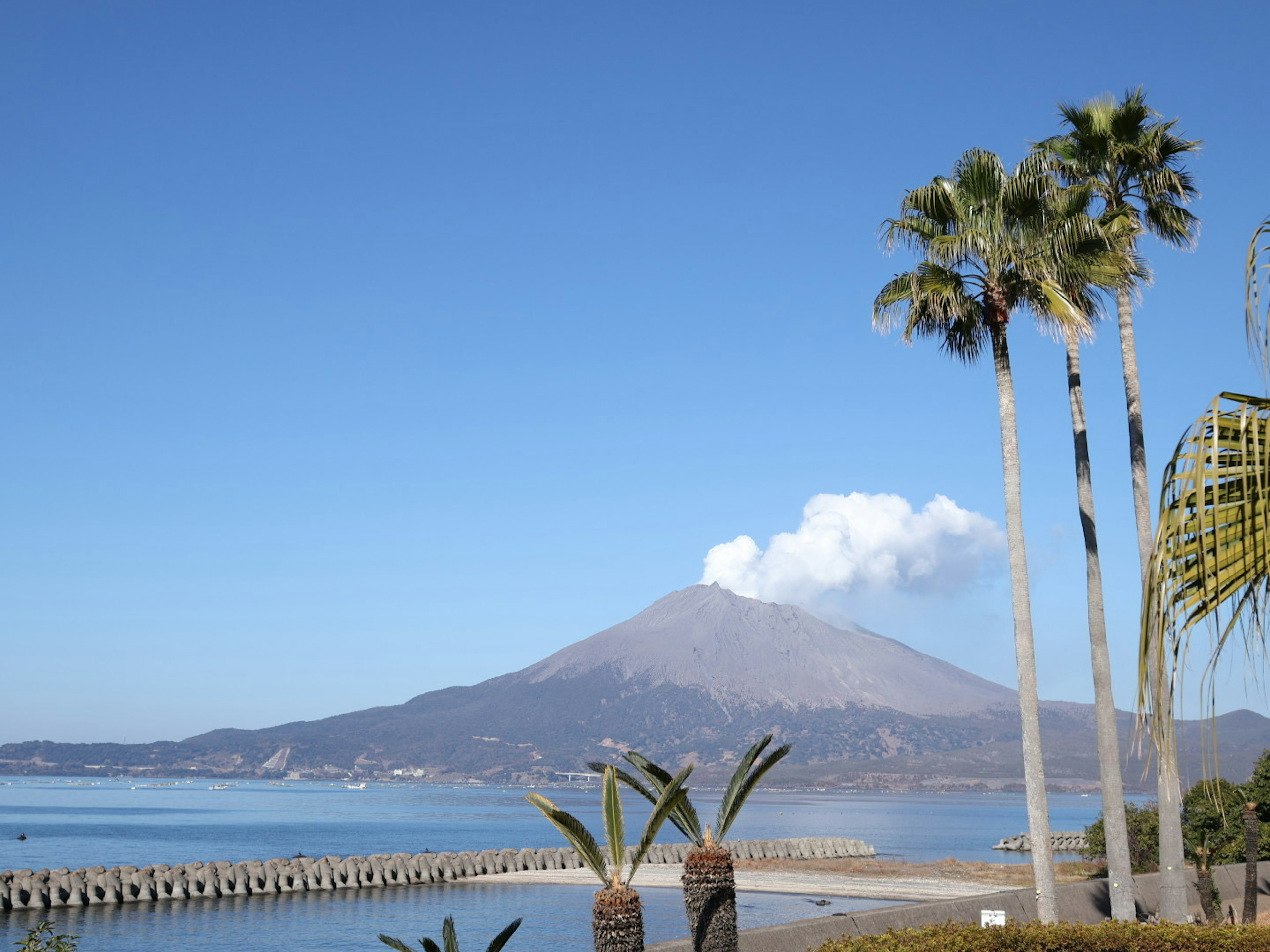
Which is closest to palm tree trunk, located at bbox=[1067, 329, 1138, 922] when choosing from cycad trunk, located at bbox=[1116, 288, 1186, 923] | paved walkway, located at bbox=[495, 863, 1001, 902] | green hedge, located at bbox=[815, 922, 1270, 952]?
cycad trunk, located at bbox=[1116, 288, 1186, 923]

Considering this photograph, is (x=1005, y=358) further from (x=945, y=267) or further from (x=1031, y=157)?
(x=1031, y=157)

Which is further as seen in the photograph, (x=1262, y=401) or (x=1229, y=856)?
(x=1229, y=856)

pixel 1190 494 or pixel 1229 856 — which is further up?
pixel 1190 494

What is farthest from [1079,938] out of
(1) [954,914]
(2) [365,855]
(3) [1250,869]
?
(2) [365,855]

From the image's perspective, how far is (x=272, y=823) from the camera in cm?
16300

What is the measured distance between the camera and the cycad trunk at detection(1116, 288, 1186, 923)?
19.6 meters

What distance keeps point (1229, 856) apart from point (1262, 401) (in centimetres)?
3686

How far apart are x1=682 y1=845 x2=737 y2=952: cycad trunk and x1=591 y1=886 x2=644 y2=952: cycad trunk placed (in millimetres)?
1569

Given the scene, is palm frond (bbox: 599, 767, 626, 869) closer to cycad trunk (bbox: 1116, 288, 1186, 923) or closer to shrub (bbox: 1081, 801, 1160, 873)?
cycad trunk (bbox: 1116, 288, 1186, 923)

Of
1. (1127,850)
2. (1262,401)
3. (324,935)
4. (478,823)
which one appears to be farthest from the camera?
(478,823)

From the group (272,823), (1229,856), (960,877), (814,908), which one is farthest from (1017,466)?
(272,823)

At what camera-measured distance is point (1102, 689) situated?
22.2 m

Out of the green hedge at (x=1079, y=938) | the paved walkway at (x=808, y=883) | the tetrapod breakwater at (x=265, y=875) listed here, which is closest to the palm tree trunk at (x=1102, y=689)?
the green hedge at (x=1079, y=938)

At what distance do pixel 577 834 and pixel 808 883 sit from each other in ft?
134
